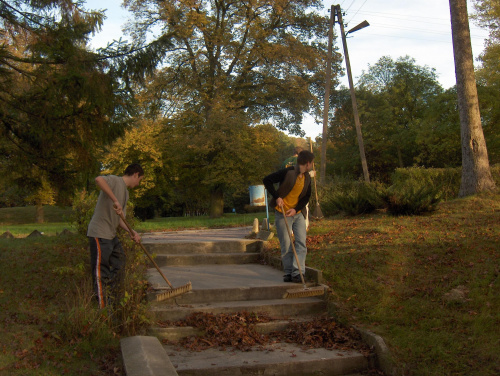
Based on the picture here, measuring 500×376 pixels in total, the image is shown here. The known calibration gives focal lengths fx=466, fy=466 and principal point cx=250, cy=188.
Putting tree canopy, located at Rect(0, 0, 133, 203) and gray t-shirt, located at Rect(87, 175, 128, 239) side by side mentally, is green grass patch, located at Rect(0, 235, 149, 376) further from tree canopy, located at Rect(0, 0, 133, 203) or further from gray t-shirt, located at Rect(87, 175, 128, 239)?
tree canopy, located at Rect(0, 0, 133, 203)

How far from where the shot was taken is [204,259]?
849 centimetres

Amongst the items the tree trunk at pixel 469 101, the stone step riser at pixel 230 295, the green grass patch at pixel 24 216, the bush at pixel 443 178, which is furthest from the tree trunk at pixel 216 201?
the stone step riser at pixel 230 295

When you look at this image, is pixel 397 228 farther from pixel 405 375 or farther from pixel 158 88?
pixel 158 88

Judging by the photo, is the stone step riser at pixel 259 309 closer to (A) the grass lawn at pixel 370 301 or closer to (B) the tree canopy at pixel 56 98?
(A) the grass lawn at pixel 370 301

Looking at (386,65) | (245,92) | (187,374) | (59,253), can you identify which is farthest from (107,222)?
(386,65)

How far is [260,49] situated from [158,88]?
6335mm

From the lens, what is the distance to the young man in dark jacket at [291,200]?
6.70 metres

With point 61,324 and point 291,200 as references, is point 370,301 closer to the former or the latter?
point 291,200

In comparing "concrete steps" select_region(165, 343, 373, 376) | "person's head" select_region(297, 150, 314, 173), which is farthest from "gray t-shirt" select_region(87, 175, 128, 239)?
"person's head" select_region(297, 150, 314, 173)

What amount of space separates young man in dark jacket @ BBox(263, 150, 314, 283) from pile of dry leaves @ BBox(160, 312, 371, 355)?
1.29 metres

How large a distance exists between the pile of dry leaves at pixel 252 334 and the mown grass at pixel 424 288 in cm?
26

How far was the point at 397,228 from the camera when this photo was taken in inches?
366

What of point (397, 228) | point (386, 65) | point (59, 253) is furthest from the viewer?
point (386, 65)

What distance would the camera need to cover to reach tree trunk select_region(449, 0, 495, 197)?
12.5 meters
